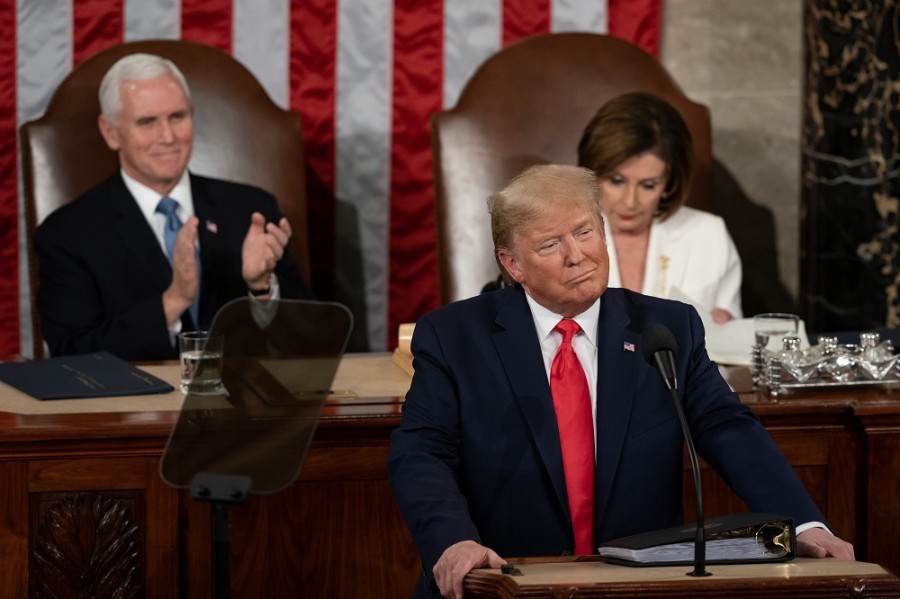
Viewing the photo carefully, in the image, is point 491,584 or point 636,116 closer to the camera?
point 491,584

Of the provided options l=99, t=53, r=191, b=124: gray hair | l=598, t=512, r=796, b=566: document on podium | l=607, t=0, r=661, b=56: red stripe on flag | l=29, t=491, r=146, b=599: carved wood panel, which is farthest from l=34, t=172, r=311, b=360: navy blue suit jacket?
l=598, t=512, r=796, b=566: document on podium

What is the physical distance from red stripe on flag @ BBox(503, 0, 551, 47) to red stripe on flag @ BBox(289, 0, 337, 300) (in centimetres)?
63

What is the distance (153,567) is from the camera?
9.95 ft

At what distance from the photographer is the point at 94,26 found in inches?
202

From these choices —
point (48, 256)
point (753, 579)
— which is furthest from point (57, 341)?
point (753, 579)

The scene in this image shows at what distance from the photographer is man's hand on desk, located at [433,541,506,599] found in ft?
7.18

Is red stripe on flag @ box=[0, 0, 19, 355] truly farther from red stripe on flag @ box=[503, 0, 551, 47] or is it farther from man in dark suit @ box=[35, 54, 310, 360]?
red stripe on flag @ box=[503, 0, 551, 47]

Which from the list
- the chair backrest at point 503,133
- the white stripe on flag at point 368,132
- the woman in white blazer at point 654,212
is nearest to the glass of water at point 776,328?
the woman in white blazer at point 654,212

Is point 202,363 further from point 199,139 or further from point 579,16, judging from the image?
point 579,16

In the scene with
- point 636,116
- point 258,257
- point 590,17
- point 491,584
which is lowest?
point 491,584

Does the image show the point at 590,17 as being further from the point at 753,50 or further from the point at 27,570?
the point at 27,570

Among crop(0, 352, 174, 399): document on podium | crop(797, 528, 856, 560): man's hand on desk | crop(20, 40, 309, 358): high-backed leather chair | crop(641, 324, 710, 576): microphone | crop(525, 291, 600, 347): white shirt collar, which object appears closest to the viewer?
crop(641, 324, 710, 576): microphone

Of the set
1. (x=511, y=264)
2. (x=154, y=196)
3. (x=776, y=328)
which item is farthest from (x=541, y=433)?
(x=154, y=196)

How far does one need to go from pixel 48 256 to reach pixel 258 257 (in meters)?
0.66
